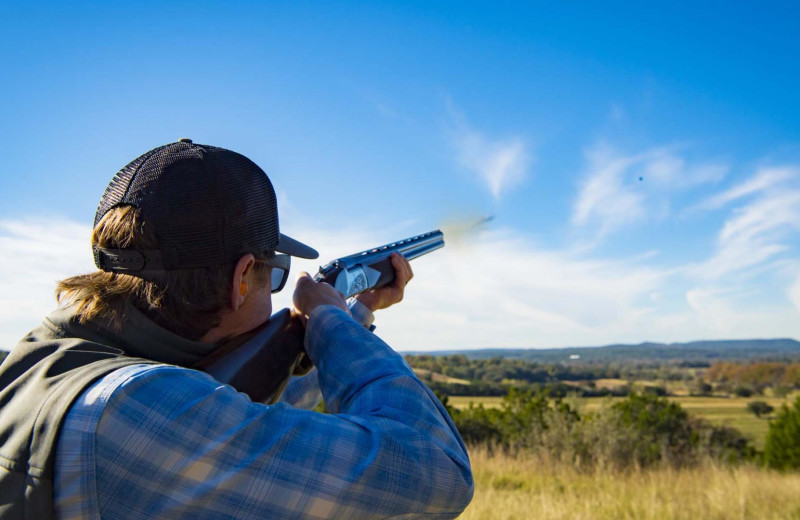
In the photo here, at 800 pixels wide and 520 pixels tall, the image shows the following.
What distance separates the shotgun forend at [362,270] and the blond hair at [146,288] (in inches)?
58.1

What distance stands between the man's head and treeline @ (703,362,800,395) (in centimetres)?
11012

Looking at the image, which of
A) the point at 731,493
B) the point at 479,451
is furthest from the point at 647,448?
the point at 731,493

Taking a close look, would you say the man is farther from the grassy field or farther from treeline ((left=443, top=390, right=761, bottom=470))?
the grassy field

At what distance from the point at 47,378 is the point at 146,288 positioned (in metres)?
0.48

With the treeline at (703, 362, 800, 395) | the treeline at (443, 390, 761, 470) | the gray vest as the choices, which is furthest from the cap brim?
the treeline at (703, 362, 800, 395)

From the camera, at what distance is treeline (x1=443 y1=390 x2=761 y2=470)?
755 inches

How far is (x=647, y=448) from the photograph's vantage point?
20.1 m

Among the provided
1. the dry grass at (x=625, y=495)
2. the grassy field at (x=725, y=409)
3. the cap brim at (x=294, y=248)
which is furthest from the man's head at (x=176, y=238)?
the grassy field at (x=725, y=409)

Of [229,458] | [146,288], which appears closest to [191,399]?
[229,458]

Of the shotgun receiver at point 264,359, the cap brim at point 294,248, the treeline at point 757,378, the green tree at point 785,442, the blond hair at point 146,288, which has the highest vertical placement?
the cap brim at point 294,248

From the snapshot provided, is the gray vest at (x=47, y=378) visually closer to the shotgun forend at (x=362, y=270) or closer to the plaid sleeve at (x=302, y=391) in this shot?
the plaid sleeve at (x=302, y=391)

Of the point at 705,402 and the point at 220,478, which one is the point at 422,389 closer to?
the point at 220,478

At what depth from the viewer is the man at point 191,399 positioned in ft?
5.15

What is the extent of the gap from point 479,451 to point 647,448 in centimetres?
579
